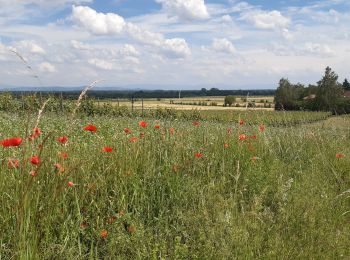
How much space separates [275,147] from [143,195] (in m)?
3.68

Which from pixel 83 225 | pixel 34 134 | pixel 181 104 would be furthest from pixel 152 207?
pixel 181 104

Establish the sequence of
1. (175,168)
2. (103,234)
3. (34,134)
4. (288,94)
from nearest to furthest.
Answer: (34,134) < (103,234) < (175,168) < (288,94)

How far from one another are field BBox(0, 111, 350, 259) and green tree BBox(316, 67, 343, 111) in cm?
6937

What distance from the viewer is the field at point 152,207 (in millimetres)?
2914

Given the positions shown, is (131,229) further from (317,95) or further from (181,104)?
(317,95)

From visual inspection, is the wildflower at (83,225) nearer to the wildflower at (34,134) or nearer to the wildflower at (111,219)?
the wildflower at (111,219)

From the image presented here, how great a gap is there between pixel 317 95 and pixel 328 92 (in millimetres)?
2643

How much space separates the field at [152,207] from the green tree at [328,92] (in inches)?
2731

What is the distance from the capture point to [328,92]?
233 feet

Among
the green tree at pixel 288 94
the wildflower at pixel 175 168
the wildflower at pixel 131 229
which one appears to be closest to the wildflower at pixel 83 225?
the wildflower at pixel 131 229

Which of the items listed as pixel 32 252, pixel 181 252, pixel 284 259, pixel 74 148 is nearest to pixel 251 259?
pixel 284 259

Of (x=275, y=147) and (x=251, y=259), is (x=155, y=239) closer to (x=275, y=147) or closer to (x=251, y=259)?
(x=251, y=259)

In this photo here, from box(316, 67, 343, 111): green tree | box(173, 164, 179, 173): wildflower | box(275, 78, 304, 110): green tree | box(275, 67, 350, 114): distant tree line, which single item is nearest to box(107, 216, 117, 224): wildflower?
box(173, 164, 179, 173): wildflower

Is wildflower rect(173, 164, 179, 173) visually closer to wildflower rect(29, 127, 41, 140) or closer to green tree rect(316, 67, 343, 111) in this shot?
wildflower rect(29, 127, 41, 140)
